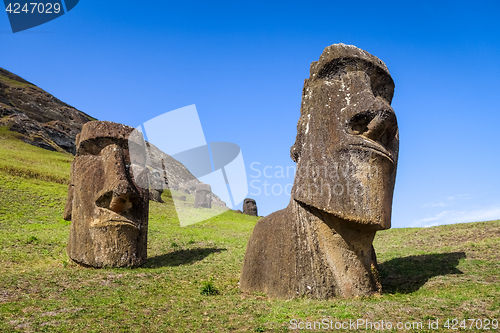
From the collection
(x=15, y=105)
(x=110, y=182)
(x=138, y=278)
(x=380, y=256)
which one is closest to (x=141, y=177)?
(x=110, y=182)

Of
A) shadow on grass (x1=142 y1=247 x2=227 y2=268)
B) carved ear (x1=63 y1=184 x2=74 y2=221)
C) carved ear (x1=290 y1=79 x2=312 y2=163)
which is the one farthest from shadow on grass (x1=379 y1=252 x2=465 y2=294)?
carved ear (x1=63 y1=184 x2=74 y2=221)

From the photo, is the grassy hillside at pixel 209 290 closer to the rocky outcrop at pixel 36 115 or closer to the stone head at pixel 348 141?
the stone head at pixel 348 141

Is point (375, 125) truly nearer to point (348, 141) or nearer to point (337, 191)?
point (348, 141)

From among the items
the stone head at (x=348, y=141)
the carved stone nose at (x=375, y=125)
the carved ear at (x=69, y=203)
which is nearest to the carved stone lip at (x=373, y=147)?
the stone head at (x=348, y=141)

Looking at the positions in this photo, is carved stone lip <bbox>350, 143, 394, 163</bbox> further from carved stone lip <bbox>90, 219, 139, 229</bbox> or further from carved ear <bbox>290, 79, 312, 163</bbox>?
carved stone lip <bbox>90, 219, 139, 229</bbox>

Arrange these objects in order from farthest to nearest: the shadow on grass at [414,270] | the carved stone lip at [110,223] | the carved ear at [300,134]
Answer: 1. the carved stone lip at [110,223]
2. the shadow on grass at [414,270]
3. the carved ear at [300,134]

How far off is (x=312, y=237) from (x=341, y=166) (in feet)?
4.89

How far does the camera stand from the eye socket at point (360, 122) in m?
7.74

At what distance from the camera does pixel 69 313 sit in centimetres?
701

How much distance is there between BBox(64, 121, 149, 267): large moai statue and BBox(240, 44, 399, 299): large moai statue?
15.2 feet

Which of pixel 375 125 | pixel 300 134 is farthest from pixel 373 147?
pixel 300 134

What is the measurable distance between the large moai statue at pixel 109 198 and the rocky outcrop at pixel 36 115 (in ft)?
197

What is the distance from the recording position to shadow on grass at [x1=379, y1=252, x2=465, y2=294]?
354 inches

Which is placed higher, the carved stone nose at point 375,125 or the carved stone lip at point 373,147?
the carved stone nose at point 375,125
